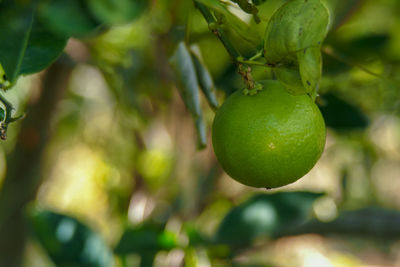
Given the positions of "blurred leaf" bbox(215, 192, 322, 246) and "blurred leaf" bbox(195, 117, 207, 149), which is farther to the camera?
"blurred leaf" bbox(215, 192, 322, 246)

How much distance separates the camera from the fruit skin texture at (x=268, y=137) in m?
0.60

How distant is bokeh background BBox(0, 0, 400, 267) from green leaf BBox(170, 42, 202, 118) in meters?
0.04

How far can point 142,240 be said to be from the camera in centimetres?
101

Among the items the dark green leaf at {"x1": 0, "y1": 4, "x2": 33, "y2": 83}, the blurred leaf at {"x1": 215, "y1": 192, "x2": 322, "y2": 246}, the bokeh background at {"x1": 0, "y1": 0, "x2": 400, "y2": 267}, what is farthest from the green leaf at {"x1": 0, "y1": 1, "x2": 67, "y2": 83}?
the blurred leaf at {"x1": 215, "y1": 192, "x2": 322, "y2": 246}

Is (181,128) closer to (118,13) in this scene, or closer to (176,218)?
(176,218)

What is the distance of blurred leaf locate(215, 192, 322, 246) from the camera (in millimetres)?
1058

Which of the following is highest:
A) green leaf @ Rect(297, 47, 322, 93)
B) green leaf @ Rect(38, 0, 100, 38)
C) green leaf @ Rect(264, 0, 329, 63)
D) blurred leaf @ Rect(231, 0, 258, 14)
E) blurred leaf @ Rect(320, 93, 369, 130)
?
green leaf @ Rect(38, 0, 100, 38)

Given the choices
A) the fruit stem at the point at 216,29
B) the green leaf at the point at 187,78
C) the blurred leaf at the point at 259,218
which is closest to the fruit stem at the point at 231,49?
the fruit stem at the point at 216,29

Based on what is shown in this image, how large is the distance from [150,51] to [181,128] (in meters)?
0.28

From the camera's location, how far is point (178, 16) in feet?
4.35

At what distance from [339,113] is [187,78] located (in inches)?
16.1

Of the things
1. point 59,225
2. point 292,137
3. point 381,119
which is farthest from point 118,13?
point 381,119

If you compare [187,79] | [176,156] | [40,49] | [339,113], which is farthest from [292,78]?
[176,156]

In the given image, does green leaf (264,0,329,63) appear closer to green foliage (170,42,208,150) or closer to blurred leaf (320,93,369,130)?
green foliage (170,42,208,150)
